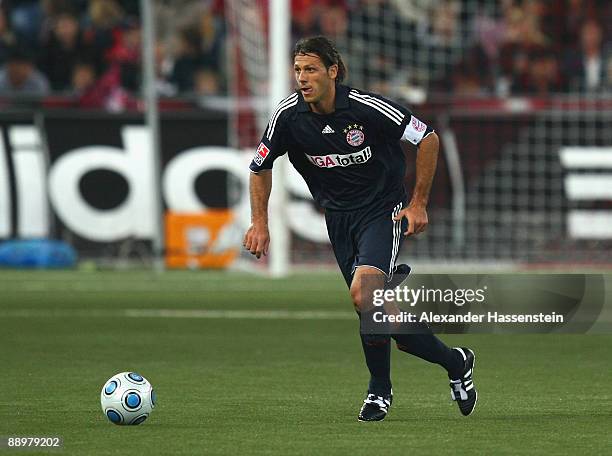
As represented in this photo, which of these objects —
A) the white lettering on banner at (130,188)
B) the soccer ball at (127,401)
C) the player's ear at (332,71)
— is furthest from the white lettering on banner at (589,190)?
the soccer ball at (127,401)

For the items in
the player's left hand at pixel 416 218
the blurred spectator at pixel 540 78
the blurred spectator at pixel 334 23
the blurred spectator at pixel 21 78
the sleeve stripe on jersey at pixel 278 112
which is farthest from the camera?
the blurred spectator at pixel 21 78

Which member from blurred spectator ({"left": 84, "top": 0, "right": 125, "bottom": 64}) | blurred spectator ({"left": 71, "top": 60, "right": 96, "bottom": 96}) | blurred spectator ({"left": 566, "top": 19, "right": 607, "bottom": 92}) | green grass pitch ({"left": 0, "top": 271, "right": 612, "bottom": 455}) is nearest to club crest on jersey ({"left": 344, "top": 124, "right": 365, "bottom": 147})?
green grass pitch ({"left": 0, "top": 271, "right": 612, "bottom": 455})

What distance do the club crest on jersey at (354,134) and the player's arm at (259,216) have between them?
453mm

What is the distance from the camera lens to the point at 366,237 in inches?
286

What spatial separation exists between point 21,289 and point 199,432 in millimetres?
9387

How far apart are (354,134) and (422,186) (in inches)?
17.2

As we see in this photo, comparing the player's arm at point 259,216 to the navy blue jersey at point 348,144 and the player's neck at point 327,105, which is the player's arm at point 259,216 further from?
the player's neck at point 327,105

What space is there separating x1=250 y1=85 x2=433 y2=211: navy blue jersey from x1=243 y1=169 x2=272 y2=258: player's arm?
0.06m

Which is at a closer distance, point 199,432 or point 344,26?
point 199,432

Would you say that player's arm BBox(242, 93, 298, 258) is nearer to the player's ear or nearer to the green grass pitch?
the player's ear

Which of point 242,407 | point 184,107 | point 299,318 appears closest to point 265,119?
point 184,107

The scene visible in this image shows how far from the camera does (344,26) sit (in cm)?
1988

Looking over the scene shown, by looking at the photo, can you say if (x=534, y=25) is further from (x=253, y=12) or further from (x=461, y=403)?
(x=461, y=403)

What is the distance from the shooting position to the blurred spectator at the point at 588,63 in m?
19.9
